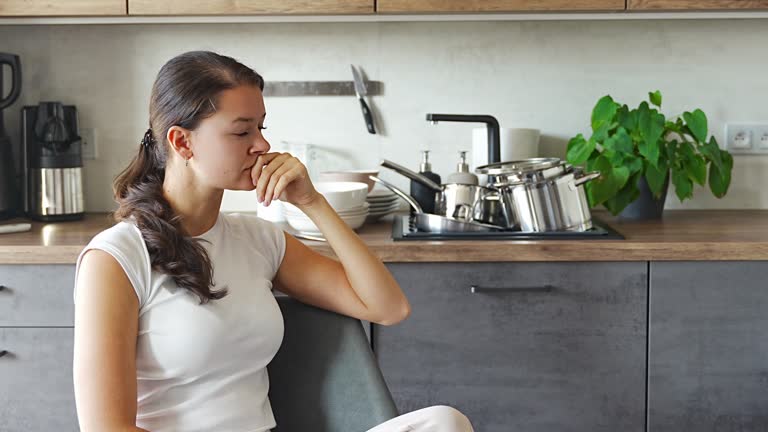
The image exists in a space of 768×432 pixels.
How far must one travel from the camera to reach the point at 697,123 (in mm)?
2539

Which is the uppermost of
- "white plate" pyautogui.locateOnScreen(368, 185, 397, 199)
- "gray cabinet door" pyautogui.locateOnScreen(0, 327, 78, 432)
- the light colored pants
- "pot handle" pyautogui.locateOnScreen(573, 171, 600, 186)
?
"pot handle" pyautogui.locateOnScreen(573, 171, 600, 186)

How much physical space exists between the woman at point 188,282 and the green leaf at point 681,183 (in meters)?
1.32

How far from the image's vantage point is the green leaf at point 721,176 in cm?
258

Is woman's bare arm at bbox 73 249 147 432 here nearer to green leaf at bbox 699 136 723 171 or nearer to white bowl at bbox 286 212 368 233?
white bowl at bbox 286 212 368 233

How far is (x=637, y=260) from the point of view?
2.14 metres

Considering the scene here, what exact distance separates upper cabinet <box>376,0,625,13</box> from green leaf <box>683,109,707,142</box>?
39cm

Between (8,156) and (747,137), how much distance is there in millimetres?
2156

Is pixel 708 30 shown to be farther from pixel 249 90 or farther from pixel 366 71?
pixel 249 90

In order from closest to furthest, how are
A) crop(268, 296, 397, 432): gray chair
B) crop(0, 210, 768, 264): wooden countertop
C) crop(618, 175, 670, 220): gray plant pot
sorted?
crop(268, 296, 397, 432): gray chair → crop(0, 210, 768, 264): wooden countertop → crop(618, 175, 670, 220): gray plant pot

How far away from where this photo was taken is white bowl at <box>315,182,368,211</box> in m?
2.29

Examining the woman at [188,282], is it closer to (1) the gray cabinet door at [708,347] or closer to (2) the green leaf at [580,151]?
(1) the gray cabinet door at [708,347]

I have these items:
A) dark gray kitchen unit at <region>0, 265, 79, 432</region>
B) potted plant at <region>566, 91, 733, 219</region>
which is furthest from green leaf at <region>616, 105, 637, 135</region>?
dark gray kitchen unit at <region>0, 265, 79, 432</region>

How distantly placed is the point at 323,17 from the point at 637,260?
1.07m

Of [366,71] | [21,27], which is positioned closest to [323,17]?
[366,71]
